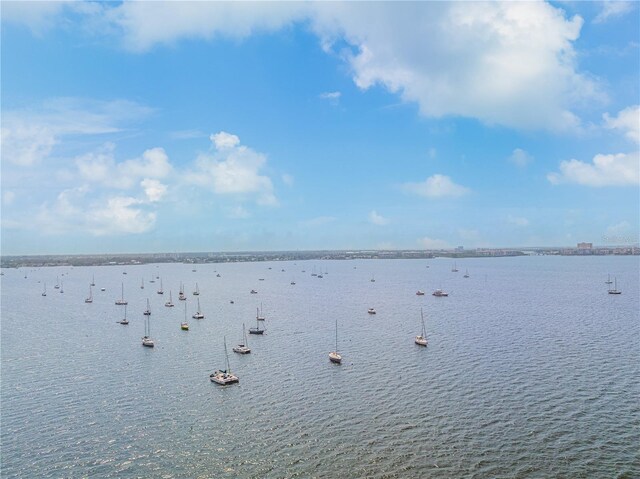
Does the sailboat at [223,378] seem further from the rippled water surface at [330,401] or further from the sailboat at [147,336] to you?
the sailboat at [147,336]

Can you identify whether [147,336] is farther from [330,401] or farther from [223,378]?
[330,401]

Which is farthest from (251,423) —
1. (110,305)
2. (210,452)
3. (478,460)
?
(110,305)

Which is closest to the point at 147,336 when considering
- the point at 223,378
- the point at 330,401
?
the point at 223,378

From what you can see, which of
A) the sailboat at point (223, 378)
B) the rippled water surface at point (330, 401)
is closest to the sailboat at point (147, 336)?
the rippled water surface at point (330, 401)

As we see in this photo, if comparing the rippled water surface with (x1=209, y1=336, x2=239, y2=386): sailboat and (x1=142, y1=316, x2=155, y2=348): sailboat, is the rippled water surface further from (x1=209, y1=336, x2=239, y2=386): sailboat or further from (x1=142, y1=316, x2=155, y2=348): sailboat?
(x1=142, y1=316, x2=155, y2=348): sailboat

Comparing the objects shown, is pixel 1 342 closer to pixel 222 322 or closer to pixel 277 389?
pixel 222 322
